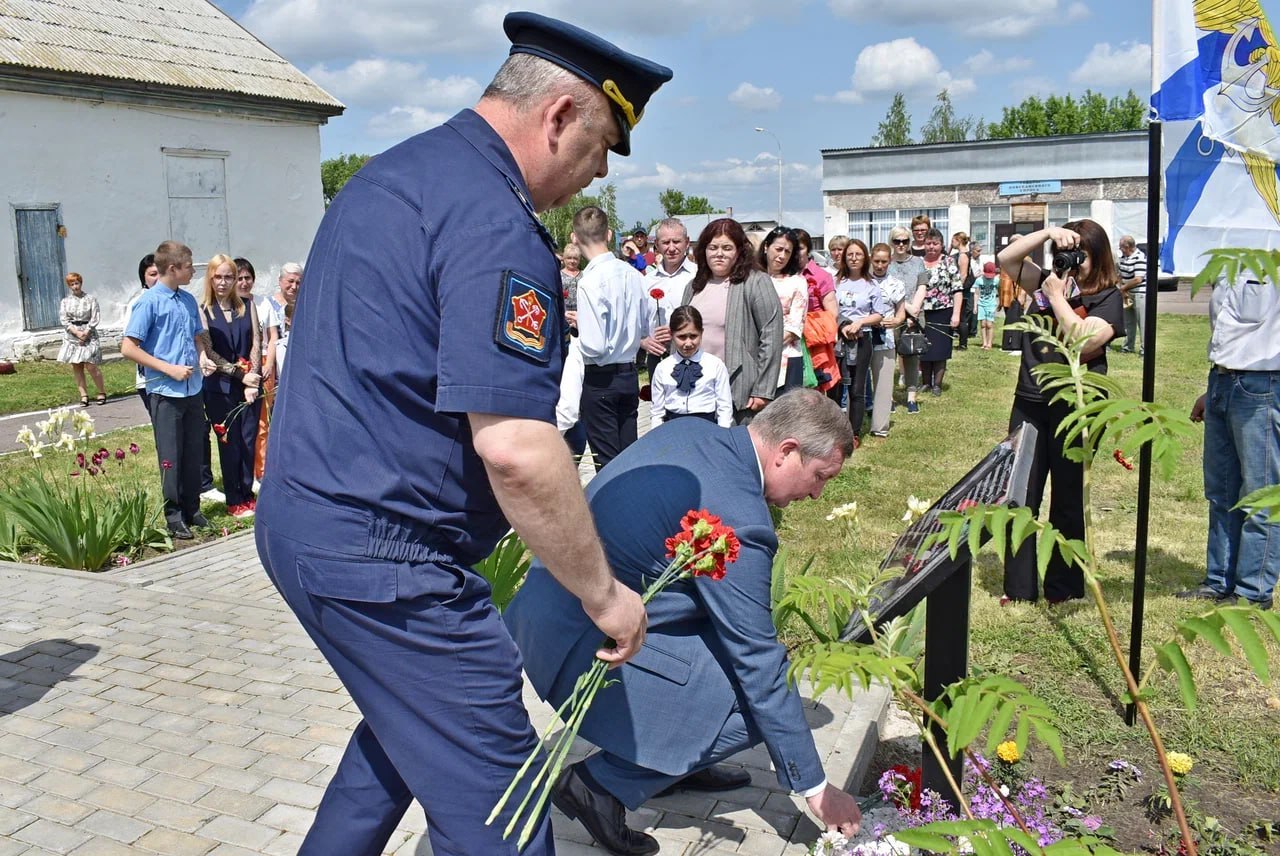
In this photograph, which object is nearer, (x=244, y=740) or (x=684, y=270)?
(x=244, y=740)

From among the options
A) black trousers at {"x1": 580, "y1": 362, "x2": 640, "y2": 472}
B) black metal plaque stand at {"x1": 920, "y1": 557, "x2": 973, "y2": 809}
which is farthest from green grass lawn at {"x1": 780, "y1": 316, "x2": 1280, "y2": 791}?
black trousers at {"x1": 580, "y1": 362, "x2": 640, "y2": 472}

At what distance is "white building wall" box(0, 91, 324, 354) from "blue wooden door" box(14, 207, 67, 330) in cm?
14

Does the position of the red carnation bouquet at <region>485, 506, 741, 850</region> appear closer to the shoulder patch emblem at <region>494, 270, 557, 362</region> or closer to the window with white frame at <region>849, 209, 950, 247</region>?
the shoulder patch emblem at <region>494, 270, 557, 362</region>

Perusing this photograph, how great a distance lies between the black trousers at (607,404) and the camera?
694 centimetres

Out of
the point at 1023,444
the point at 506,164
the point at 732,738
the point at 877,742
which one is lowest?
the point at 877,742

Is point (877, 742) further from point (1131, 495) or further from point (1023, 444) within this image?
point (1131, 495)

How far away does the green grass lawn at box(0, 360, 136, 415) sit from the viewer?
13984 mm

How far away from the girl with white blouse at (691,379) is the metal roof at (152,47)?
14400 millimetres

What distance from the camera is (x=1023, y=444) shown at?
3.26 metres

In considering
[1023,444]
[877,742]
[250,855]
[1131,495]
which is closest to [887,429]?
[1131,495]

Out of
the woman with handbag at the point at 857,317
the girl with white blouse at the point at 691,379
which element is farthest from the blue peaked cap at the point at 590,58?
the woman with handbag at the point at 857,317

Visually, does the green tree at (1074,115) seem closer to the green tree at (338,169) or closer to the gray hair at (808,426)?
the green tree at (338,169)

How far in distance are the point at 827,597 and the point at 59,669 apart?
11.9 ft

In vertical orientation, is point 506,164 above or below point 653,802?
above
